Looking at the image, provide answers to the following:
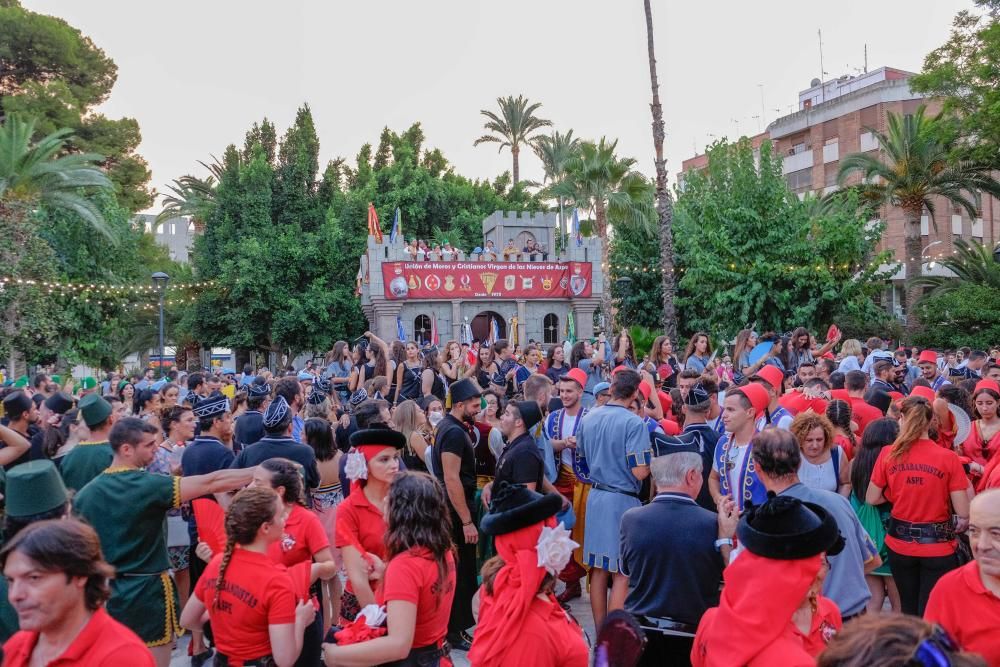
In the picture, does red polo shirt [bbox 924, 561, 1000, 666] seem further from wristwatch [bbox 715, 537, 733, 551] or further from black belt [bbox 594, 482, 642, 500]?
black belt [bbox 594, 482, 642, 500]

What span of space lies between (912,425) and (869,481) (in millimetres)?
593

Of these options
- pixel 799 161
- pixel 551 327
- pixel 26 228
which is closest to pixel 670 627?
pixel 26 228

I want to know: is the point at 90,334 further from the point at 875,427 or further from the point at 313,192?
the point at 875,427

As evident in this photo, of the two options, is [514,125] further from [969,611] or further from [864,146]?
[969,611]

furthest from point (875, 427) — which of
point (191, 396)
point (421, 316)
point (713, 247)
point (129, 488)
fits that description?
point (421, 316)

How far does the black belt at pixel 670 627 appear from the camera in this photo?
12.3ft

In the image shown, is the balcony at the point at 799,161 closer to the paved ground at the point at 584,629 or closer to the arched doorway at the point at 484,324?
the arched doorway at the point at 484,324

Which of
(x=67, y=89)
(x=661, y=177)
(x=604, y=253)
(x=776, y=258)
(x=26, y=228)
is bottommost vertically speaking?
(x=776, y=258)

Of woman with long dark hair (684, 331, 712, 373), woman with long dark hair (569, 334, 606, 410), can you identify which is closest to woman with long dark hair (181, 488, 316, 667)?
woman with long dark hair (569, 334, 606, 410)

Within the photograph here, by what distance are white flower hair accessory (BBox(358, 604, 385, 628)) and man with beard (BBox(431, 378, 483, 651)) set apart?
2691 millimetres

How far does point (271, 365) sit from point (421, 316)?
12.0 m

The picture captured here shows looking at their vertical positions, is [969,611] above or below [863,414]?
below

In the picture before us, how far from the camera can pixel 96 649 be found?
243cm

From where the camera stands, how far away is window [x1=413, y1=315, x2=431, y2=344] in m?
32.5
